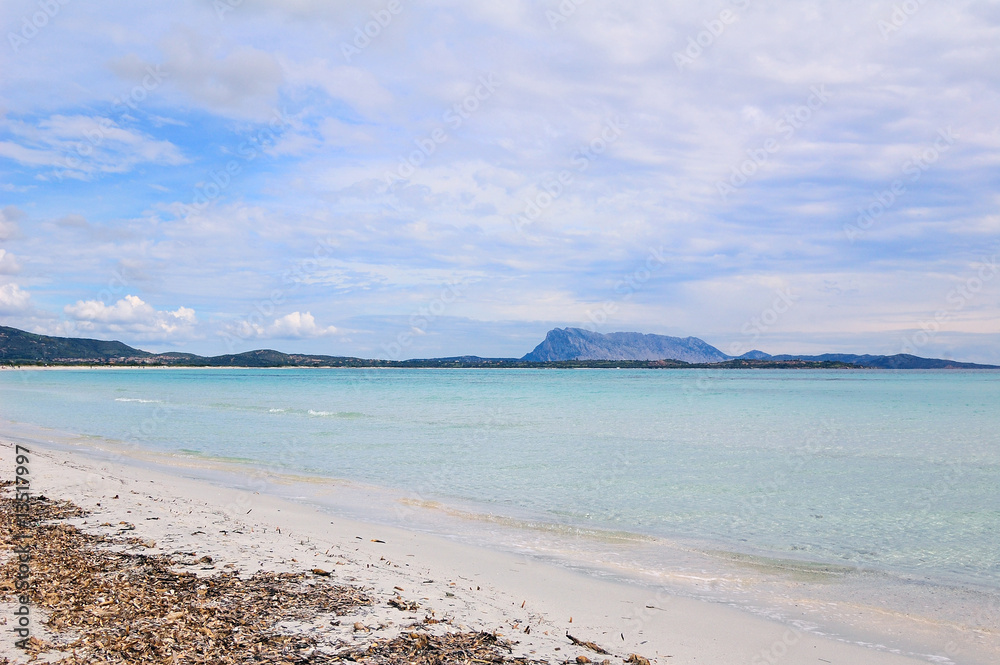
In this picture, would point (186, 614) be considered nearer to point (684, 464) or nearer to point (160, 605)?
point (160, 605)

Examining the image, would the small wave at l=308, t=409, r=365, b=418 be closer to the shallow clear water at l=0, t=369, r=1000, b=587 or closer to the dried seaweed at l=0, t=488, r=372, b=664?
the shallow clear water at l=0, t=369, r=1000, b=587

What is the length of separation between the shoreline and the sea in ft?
1.57

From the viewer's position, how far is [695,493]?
44.6 ft

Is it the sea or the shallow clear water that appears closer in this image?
the sea

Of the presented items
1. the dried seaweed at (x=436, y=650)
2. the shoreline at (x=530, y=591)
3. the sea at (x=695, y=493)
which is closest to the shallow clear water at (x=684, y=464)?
the sea at (x=695, y=493)

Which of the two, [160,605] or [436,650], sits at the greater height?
[160,605]

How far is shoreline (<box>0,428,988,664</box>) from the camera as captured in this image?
18.6 ft

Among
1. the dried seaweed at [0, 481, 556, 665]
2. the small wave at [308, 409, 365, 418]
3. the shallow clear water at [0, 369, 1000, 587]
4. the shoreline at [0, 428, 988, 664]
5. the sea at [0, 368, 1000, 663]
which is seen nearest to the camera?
the dried seaweed at [0, 481, 556, 665]

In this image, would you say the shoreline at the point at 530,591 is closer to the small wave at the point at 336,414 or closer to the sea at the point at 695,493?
the sea at the point at 695,493

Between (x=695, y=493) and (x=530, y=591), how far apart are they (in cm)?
766

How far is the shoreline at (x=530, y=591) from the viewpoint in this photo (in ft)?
18.6

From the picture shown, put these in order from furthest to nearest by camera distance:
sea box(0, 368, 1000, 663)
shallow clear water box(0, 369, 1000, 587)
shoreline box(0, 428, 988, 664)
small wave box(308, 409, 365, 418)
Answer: small wave box(308, 409, 365, 418)
shallow clear water box(0, 369, 1000, 587)
sea box(0, 368, 1000, 663)
shoreline box(0, 428, 988, 664)

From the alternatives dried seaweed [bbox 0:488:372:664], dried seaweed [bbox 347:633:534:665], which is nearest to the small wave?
dried seaweed [bbox 0:488:372:664]

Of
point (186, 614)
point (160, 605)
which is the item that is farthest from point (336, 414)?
point (186, 614)
